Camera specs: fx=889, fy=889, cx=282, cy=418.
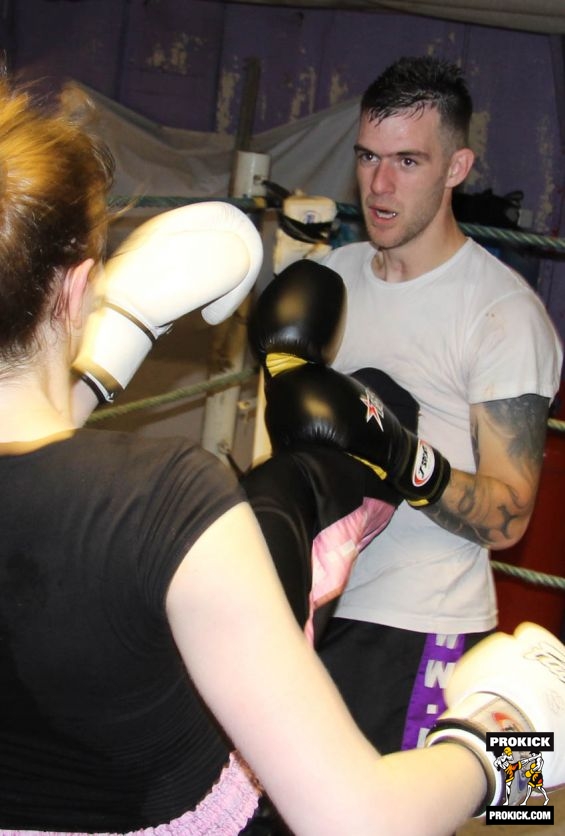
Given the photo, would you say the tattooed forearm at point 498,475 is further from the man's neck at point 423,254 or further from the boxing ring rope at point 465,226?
the boxing ring rope at point 465,226

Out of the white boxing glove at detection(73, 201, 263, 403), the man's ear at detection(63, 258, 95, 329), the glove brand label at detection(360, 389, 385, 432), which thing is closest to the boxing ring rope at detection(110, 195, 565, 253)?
the white boxing glove at detection(73, 201, 263, 403)

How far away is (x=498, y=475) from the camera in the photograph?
1362mm

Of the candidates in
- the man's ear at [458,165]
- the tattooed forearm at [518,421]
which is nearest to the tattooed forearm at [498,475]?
the tattooed forearm at [518,421]

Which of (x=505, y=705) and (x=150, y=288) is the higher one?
(x=150, y=288)

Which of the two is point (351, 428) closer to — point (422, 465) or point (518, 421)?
point (422, 465)

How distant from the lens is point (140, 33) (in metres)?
4.22

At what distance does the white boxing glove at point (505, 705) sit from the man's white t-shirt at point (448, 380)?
55 cm

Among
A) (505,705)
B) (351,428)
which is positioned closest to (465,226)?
(351,428)

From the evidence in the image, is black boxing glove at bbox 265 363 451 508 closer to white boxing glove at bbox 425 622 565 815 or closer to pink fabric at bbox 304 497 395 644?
pink fabric at bbox 304 497 395 644

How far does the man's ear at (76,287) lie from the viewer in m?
0.67

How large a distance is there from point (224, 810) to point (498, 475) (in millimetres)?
742

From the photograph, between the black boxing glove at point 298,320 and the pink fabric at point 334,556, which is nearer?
the pink fabric at point 334,556

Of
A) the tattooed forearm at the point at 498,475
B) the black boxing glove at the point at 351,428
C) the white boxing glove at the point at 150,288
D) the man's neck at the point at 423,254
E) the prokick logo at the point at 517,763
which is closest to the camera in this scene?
the prokick logo at the point at 517,763

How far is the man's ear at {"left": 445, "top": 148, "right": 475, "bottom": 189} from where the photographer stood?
157 cm
